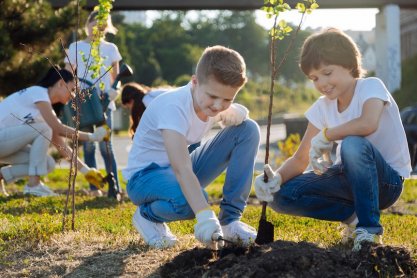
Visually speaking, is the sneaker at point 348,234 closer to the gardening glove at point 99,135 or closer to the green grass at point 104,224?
the green grass at point 104,224

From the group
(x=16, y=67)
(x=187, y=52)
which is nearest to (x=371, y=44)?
(x=187, y=52)

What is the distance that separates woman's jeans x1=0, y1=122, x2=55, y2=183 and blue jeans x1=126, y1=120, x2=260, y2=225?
9.26ft

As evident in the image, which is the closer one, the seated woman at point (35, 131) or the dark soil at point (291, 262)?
the dark soil at point (291, 262)

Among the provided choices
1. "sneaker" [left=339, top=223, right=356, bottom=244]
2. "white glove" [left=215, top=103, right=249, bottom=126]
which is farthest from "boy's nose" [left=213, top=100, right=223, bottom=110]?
"sneaker" [left=339, top=223, right=356, bottom=244]

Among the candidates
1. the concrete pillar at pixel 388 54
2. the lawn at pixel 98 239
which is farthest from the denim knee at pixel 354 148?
the concrete pillar at pixel 388 54

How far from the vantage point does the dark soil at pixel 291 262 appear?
2768mm

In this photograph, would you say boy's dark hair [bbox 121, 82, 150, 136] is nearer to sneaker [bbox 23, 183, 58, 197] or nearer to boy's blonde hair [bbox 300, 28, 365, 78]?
sneaker [bbox 23, 183, 58, 197]

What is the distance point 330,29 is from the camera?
3.80 metres

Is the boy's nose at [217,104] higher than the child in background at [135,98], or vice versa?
the boy's nose at [217,104]

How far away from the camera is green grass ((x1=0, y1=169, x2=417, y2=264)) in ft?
12.9

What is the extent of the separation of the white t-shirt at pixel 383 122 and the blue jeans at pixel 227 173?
16.0 inches

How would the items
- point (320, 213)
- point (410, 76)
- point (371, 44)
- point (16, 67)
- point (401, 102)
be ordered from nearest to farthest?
point (320, 213)
point (16, 67)
point (401, 102)
point (410, 76)
point (371, 44)

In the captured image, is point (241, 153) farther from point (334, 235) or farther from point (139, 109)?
point (139, 109)

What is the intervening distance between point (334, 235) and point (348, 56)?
1.04 meters
